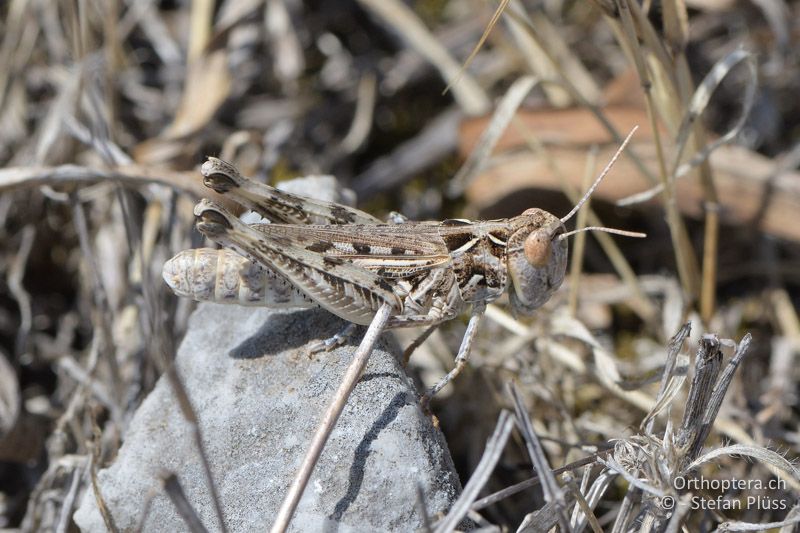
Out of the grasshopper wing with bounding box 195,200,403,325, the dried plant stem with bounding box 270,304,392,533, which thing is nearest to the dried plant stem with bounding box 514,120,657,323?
the grasshopper wing with bounding box 195,200,403,325

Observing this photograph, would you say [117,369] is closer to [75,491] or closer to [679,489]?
[75,491]

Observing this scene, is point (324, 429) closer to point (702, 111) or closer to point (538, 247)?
point (538, 247)

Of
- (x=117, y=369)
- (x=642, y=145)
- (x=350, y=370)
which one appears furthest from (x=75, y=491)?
(x=642, y=145)

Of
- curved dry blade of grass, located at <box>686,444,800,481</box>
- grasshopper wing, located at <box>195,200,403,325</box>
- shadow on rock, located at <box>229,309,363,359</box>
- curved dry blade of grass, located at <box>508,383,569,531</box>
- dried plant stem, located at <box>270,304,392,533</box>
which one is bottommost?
curved dry blade of grass, located at <box>686,444,800,481</box>

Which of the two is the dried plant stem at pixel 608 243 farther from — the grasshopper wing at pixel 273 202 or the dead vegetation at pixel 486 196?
the grasshopper wing at pixel 273 202

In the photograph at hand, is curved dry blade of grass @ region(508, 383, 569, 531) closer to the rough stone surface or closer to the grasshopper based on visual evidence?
the rough stone surface
